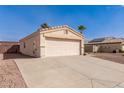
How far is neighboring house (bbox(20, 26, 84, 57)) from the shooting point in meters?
11.3

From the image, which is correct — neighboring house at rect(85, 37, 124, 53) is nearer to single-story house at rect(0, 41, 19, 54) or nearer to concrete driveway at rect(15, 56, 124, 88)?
single-story house at rect(0, 41, 19, 54)

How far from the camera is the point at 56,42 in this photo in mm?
12664

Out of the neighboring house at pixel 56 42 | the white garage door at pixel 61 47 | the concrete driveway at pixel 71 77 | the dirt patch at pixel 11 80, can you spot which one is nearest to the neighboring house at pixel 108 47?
the neighboring house at pixel 56 42

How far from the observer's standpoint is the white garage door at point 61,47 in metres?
11.9

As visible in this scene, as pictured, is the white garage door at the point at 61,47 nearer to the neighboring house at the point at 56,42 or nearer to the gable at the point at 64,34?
the neighboring house at the point at 56,42

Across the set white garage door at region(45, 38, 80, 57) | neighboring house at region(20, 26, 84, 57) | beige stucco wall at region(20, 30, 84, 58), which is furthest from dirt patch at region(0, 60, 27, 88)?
white garage door at region(45, 38, 80, 57)

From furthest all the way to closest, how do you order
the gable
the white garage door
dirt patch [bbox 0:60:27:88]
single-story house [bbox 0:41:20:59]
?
1. single-story house [bbox 0:41:20:59]
2. the gable
3. the white garage door
4. dirt patch [bbox 0:60:27:88]

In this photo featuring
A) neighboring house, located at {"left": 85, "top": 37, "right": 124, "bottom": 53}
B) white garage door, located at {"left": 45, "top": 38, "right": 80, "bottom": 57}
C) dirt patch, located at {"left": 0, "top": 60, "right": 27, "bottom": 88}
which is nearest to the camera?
dirt patch, located at {"left": 0, "top": 60, "right": 27, "bottom": 88}

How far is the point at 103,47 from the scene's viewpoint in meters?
27.0

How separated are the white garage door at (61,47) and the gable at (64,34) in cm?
53
